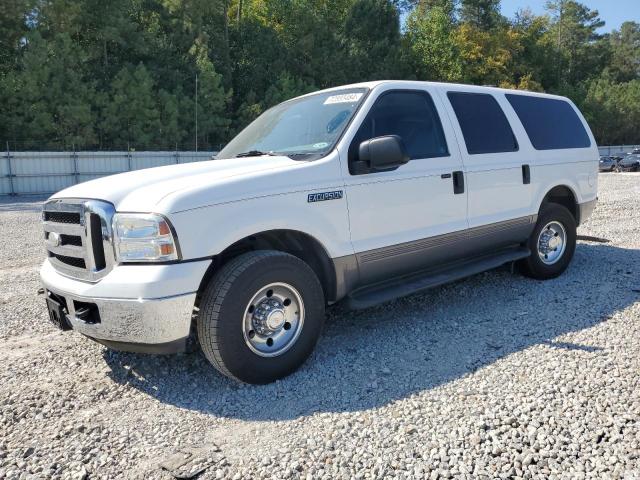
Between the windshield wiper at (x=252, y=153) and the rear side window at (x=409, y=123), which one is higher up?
the rear side window at (x=409, y=123)

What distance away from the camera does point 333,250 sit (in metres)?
3.80

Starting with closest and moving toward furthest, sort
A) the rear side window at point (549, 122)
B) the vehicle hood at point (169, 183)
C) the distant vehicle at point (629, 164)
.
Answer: the vehicle hood at point (169, 183), the rear side window at point (549, 122), the distant vehicle at point (629, 164)

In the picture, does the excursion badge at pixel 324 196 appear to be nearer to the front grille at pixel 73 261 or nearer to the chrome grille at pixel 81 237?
the chrome grille at pixel 81 237

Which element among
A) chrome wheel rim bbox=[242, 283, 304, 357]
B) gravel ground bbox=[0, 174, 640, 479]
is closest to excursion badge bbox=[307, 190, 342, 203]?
chrome wheel rim bbox=[242, 283, 304, 357]

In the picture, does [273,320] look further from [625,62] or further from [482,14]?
[625,62]

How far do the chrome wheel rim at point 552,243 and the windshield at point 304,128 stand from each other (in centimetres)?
288

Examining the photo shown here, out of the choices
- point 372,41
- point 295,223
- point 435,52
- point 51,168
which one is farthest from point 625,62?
point 295,223

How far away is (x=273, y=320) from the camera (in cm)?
349

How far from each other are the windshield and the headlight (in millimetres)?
1258

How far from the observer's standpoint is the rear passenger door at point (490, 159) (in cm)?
477

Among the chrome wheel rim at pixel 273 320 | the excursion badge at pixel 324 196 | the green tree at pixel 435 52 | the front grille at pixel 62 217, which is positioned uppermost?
the green tree at pixel 435 52

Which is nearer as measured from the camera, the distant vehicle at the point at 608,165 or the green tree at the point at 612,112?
the distant vehicle at the point at 608,165

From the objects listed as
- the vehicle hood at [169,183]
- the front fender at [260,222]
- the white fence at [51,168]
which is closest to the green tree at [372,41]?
the white fence at [51,168]

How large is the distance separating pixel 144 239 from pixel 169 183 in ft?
1.57
